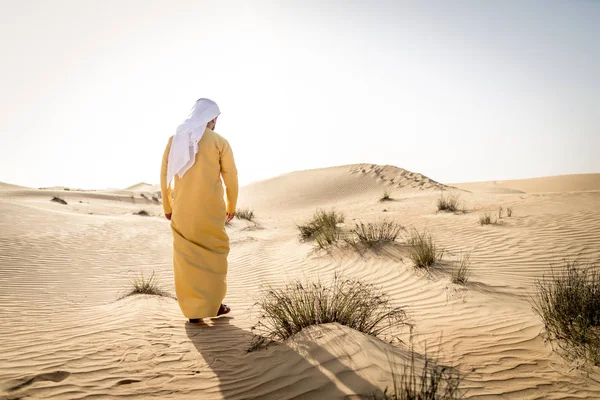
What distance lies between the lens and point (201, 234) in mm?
3840

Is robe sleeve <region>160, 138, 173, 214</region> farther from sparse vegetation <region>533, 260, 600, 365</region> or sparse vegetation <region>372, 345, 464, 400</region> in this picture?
sparse vegetation <region>533, 260, 600, 365</region>

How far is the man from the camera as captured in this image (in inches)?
149

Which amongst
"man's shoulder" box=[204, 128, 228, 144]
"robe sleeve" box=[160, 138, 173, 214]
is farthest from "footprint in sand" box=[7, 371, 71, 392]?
"man's shoulder" box=[204, 128, 228, 144]

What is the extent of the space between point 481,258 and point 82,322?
20.7ft

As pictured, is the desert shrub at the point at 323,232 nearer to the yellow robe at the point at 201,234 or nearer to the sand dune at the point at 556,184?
the yellow robe at the point at 201,234

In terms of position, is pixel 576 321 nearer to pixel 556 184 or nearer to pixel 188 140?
pixel 188 140

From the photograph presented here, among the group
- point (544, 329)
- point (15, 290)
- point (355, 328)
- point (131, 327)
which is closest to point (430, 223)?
point (544, 329)

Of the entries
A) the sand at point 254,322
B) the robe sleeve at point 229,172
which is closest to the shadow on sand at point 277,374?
the sand at point 254,322

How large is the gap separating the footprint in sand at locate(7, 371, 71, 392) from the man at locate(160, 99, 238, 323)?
1.21 m

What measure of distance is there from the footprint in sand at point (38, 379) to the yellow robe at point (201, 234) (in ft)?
3.99

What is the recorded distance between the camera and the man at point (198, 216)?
3775 millimetres

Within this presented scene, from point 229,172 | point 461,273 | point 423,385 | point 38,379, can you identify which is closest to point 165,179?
point 229,172

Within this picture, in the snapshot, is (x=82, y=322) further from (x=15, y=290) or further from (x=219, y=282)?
(x=15, y=290)

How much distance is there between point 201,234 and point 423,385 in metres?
2.68
